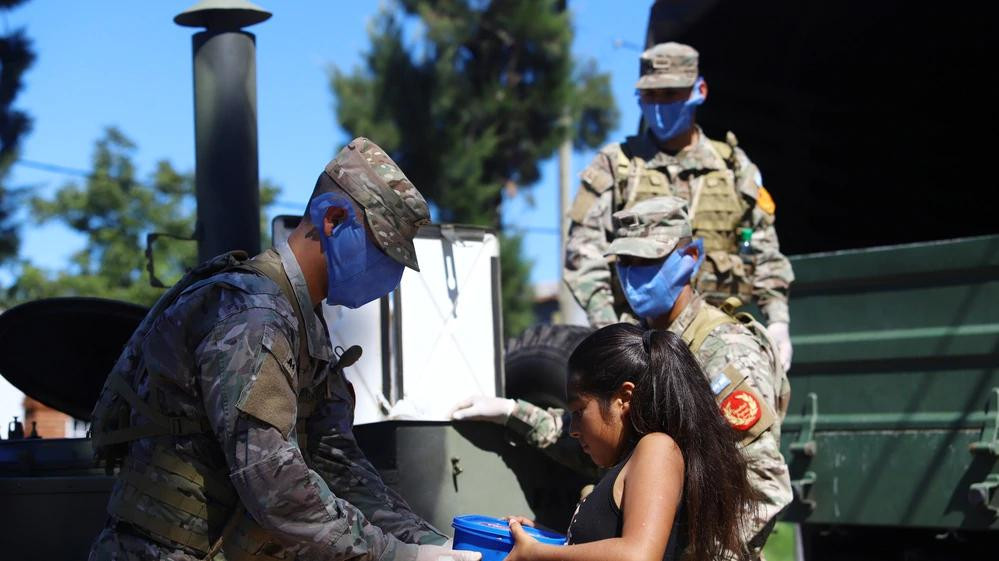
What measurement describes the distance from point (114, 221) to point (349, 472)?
645 inches

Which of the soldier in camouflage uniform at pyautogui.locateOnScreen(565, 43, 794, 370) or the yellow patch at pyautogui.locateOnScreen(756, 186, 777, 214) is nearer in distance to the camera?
the soldier in camouflage uniform at pyautogui.locateOnScreen(565, 43, 794, 370)

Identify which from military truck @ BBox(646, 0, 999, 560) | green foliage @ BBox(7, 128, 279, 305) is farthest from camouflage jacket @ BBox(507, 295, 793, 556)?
green foliage @ BBox(7, 128, 279, 305)

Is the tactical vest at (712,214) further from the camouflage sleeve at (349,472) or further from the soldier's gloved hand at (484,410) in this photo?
the camouflage sleeve at (349,472)

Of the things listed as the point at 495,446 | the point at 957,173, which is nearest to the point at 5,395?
the point at 495,446

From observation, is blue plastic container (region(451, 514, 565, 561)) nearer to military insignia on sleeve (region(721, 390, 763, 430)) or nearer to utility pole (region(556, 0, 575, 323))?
military insignia on sleeve (region(721, 390, 763, 430))

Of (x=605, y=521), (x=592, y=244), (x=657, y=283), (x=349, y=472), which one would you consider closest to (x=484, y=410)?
(x=657, y=283)

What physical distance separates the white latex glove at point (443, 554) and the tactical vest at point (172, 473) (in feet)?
1.02

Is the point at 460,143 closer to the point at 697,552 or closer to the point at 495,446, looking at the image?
the point at 495,446

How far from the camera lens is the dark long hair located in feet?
8.99

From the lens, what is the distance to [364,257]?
290 cm

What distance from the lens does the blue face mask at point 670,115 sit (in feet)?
17.2

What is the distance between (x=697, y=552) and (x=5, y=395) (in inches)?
137

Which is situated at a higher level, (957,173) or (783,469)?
(957,173)

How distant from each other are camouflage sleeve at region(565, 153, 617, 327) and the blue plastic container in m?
2.17
